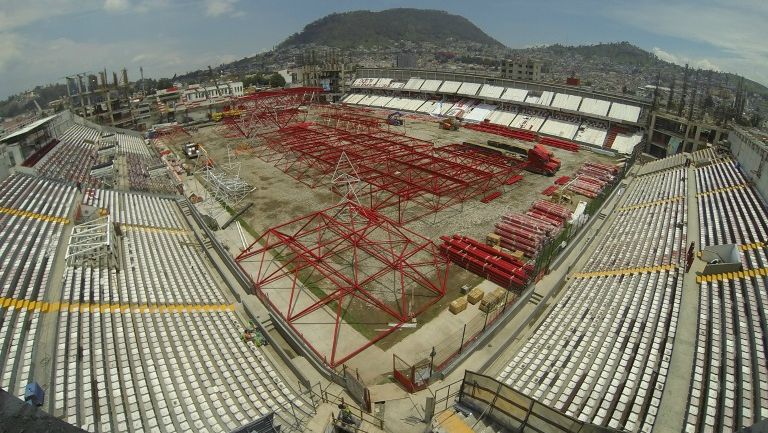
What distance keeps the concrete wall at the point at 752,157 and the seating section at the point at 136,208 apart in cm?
4651

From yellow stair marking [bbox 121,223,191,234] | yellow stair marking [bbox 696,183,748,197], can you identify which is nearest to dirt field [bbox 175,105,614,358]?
yellow stair marking [bbox 121,223,191,234]

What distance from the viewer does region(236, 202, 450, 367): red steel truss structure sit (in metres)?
20.6

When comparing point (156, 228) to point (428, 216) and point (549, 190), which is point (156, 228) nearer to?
point (428, 216)

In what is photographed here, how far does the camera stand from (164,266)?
2369cm

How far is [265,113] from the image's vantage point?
69.4m

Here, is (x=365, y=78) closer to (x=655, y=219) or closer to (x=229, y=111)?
(x=229, y=111)

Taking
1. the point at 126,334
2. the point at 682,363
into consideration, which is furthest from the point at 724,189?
the point at 126,334

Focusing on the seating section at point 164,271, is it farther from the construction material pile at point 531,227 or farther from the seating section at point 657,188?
the seating section at point 657,188

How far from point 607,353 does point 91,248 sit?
89.5ft

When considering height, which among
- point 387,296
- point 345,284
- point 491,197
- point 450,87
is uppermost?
point 450,87

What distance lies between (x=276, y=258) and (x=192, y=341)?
10786 millimetres

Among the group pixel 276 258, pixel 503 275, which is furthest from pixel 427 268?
pixel 276 258

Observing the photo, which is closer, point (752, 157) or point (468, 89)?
point (752, 157)

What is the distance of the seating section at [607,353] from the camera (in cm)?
1348
